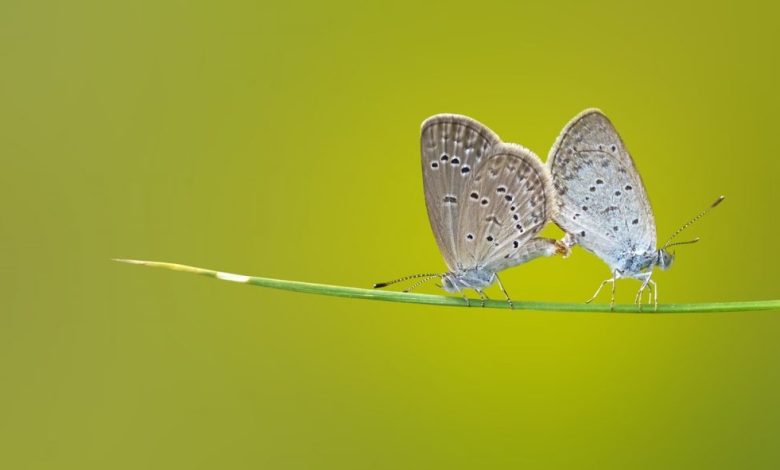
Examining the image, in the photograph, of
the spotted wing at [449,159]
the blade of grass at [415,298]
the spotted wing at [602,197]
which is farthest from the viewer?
the spotted wing at [602,197]

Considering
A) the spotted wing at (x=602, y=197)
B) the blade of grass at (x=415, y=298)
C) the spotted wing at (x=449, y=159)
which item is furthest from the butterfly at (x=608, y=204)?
the blade of grass at (x=415, y=298)

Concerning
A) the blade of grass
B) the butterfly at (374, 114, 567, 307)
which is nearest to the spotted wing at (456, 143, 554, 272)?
the butterfly at (374, 114, 567, 307)

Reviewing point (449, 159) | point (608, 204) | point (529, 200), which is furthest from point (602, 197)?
point (449, 159)

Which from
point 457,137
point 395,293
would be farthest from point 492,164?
point 395,293

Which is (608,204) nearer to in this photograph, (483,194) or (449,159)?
(483,194)

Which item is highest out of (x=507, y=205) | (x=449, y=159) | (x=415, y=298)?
(x=449, y=159)

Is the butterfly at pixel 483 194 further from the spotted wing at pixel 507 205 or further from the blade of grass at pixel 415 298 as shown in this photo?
the blade of grass at pixel 415 298
